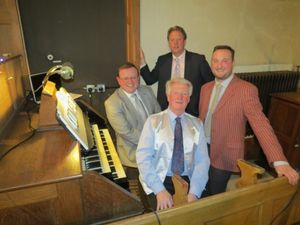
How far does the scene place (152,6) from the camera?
2.52 metres

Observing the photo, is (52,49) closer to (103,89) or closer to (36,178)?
(103,89)

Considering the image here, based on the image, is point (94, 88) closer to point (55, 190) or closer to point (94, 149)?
point (94, 149)

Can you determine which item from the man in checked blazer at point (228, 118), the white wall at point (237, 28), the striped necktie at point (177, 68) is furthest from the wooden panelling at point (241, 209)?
the white wall at point (237, 28)

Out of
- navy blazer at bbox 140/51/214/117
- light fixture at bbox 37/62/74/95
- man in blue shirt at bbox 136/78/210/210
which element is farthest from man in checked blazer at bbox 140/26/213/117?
light fixture at bbox 37/62/74/95

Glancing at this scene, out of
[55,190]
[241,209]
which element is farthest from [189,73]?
[55,190]

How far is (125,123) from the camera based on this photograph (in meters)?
1.79

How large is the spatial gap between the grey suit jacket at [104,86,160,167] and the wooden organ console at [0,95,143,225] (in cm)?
52

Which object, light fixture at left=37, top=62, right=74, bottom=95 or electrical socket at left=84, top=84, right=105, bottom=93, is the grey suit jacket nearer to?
light fixture at left=37, top=62, right=74, bottom=95

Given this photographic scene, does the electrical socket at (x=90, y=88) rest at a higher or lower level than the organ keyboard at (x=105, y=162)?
higher

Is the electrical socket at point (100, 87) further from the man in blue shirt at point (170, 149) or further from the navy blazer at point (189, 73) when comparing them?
the man in blue shirt at point (170, 149)

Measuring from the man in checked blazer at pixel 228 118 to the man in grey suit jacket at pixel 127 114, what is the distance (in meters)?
0.52

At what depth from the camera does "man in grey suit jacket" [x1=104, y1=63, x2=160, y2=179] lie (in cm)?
179

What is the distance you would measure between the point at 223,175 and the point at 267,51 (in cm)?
221

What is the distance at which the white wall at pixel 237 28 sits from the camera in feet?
8.51
